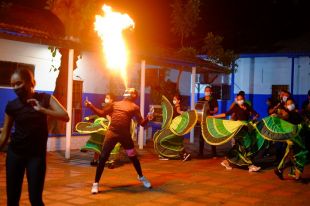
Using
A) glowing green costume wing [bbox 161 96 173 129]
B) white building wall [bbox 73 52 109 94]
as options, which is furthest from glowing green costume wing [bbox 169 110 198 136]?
white building wall [bbox 73 52 109 94]

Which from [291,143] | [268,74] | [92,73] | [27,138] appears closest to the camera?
[27,138]

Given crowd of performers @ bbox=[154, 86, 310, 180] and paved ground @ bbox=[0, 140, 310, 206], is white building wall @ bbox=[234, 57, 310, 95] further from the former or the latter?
paved ground @ bbox=[0, 140, 310, 206]

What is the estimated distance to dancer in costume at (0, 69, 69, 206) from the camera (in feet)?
15.4

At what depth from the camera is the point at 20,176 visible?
15.6ft

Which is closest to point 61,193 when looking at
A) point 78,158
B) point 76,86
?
point 78,158

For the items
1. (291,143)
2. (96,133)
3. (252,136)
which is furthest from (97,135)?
(291,143)

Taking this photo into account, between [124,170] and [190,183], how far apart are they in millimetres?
1877

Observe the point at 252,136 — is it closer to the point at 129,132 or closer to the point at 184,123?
the point at 184,123

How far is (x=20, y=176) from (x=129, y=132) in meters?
3.48

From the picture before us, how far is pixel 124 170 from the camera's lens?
10.1 metres

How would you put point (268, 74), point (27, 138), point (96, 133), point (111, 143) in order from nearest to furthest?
1. point (27, 138)
2. point (111, 143)
3. point (96, 133)
4. point (268, 74)

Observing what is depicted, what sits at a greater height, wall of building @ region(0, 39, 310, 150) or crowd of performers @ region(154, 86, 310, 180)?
wall of building @ region(0, 39, 310, 150)

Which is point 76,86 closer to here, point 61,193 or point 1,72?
point 1,72

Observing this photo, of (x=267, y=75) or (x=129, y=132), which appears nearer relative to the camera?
(x=129, y=132)
